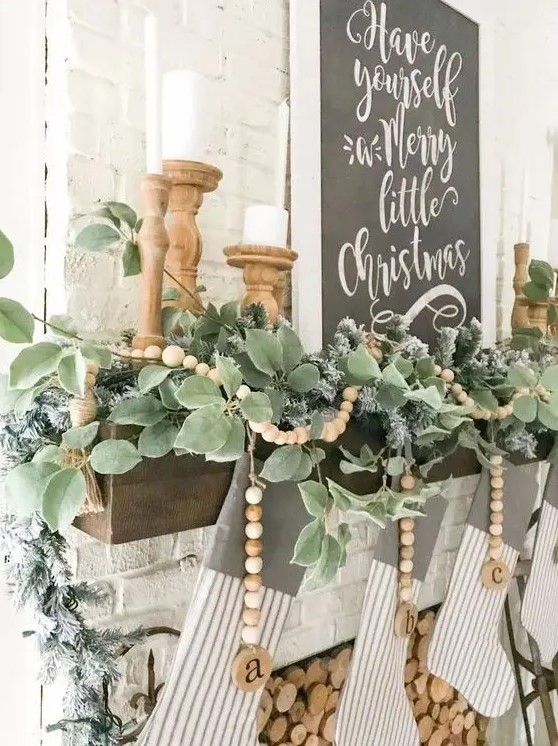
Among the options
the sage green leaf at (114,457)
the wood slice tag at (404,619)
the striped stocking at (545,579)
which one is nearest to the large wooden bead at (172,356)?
the sage green leaf at (114,457)

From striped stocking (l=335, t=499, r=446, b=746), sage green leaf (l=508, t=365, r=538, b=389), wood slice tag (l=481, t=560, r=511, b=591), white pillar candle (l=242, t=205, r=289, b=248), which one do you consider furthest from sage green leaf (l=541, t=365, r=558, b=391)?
white pillar candle (l=242, t=205, r=289, b=248)

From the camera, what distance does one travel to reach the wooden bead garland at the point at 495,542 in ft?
4.14

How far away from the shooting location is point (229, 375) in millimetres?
775

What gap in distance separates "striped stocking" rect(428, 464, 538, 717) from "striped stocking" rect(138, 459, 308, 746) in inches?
16.9

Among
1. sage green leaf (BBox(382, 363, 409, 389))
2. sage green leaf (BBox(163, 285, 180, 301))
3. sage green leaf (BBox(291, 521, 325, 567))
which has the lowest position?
sage green leaf (BBox(291, 521, 325, 567))

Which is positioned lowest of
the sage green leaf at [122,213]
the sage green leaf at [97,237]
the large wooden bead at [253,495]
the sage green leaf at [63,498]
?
the large wooden bead at [253,495]

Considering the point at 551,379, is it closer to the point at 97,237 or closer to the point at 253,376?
the point at 253,376

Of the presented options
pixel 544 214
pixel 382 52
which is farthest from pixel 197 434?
pixel 544 214

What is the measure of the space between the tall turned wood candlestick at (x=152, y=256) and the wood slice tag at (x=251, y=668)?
0.42 m

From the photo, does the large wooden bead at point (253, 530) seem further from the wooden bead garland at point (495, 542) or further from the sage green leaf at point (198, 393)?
the wooden bead garland at point (495, 542)

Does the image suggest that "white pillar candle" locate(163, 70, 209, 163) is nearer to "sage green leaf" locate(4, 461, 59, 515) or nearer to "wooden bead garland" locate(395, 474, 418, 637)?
"sage green leaf" locate(4, 461, 59, 515)

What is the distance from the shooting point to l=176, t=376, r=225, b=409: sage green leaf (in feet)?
2.47

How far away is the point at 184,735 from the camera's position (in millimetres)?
856

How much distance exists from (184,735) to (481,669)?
63cm
